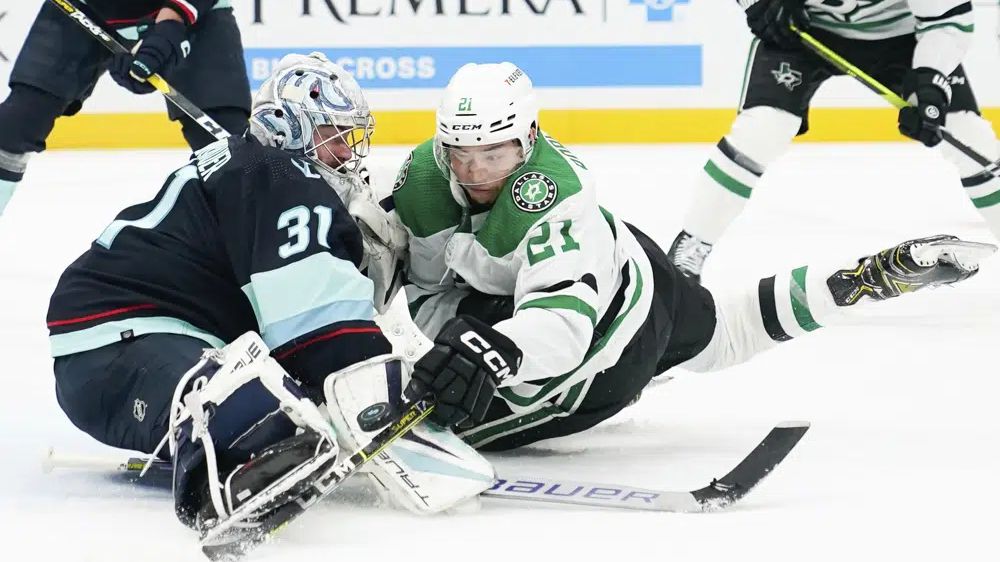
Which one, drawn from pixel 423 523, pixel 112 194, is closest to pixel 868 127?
pixel 112 194

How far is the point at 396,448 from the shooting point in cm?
190

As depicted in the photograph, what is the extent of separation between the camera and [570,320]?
6.48ft

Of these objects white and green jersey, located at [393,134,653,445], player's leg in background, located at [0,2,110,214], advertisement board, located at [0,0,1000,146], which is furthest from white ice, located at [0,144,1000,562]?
advertisement board, located at [0,0,1000,146]

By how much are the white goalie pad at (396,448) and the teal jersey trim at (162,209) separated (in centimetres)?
36

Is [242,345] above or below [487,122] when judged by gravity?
below

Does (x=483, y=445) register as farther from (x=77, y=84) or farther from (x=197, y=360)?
(x=77, y=84)

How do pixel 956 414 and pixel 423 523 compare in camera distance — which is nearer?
pixel 423 523

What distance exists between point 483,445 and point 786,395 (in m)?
0.76

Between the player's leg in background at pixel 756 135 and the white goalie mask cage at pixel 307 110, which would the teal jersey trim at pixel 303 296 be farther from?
the player's leg in background at pixel 756 135

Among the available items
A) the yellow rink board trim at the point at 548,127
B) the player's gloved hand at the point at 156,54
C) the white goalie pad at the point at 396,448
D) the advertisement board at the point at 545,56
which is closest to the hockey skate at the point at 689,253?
the player's gloved hand at the point at 156,54

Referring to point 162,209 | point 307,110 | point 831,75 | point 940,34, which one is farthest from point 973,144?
point 162,209

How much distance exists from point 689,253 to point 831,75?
0.63 m

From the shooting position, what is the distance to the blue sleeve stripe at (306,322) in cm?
190

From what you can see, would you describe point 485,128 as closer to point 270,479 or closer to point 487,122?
point 487,122
